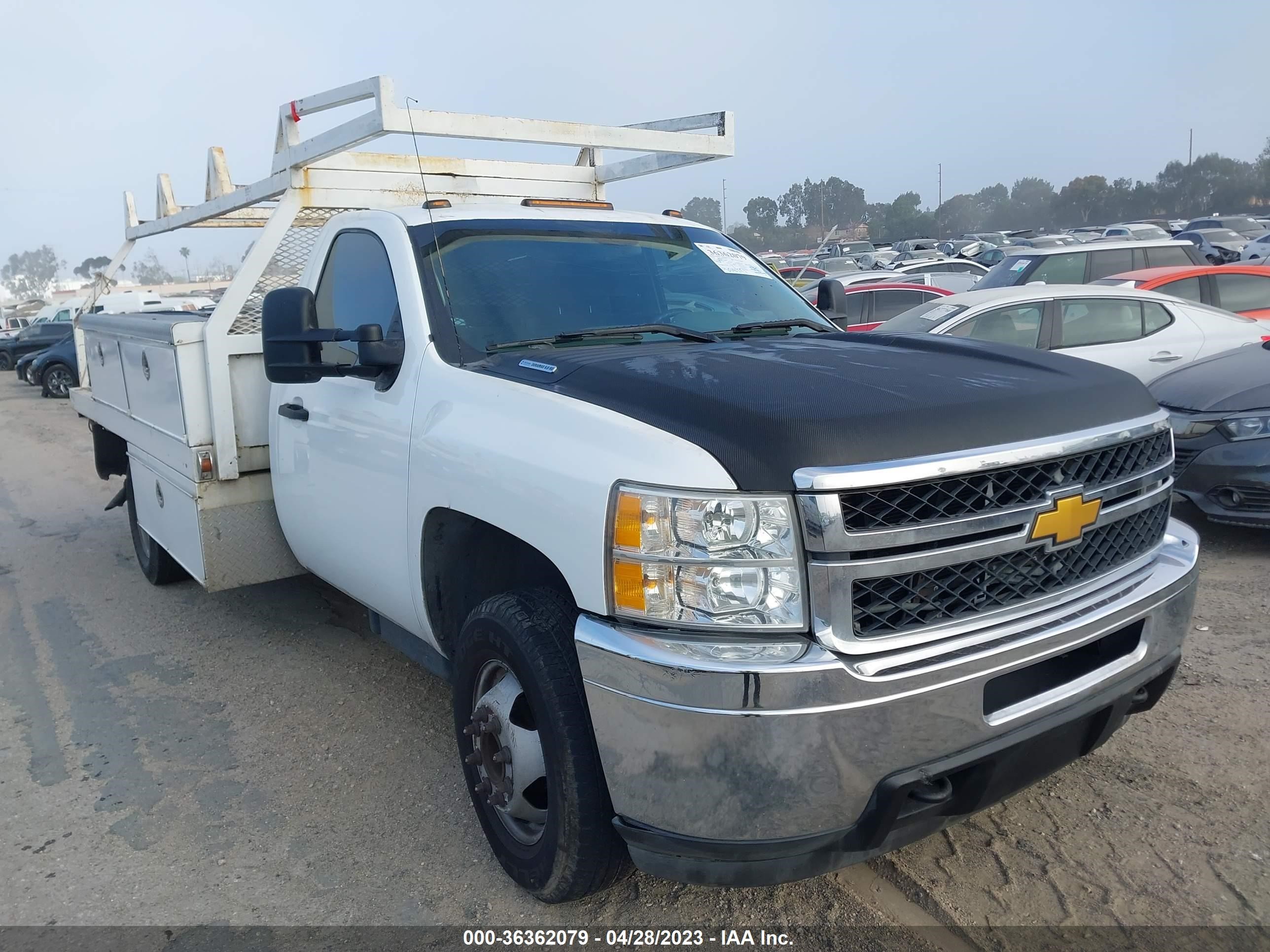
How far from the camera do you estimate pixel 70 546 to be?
762 cm

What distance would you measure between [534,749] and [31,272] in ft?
684

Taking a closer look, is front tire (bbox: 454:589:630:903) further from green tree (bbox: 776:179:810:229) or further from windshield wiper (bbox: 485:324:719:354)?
green tree (bbox: 776:179:810:229)

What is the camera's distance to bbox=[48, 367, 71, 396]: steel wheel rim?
22609 mm

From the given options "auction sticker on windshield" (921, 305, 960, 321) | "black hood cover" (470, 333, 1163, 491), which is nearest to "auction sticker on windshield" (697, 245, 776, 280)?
"black hood cover" (470, 333, 1163, 491)

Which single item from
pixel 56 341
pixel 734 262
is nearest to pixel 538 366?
pixel 734 262

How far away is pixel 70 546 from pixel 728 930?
6.75m

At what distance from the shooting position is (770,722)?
6.89ft

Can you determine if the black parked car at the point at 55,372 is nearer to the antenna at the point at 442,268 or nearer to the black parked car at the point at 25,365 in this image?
the black parked car at the point at 25,365

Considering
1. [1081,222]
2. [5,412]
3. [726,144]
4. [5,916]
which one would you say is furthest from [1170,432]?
[1081,222]

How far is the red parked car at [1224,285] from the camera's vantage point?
30.6 ft

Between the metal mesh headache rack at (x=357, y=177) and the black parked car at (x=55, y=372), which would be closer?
the metal mesh headache rack at (x=357, y=177)

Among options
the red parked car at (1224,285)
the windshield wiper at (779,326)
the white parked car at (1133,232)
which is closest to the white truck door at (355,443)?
the windshield wiper at (779,326)

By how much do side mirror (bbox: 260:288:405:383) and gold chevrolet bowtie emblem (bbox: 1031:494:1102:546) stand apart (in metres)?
2.07

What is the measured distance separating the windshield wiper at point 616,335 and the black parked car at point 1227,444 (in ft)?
10.9
